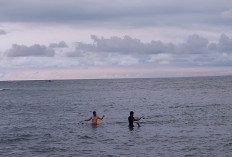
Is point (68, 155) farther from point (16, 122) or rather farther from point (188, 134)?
point (16, 122)

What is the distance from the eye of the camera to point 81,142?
23312 mm

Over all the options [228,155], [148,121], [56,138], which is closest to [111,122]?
[148,121]

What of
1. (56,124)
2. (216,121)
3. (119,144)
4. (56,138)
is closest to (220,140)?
(119,144)

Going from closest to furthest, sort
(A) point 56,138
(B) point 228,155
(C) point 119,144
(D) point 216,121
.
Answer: (B) point 228,155 < (C) point 119,144 < (A) point 56,138 < (D) point 216,121

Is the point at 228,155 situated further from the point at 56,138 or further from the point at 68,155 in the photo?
the point at 56,138

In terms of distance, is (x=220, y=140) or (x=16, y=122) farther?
(x=16, y=122)

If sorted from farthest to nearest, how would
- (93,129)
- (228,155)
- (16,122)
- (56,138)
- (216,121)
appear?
(16,122) → (216,121) → (93,129) → (56,138) → (228,155)

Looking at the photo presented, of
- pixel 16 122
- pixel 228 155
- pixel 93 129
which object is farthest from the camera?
pixel 16 122

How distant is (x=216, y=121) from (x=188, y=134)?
8.13m

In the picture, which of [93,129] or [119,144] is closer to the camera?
[119,144]

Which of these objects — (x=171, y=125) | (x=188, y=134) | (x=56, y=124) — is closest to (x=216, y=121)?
(x=171, y=125)

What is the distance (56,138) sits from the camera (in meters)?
24.8

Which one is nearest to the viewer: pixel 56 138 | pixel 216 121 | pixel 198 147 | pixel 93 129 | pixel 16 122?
pixel 198 147

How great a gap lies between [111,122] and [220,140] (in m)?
13.6
